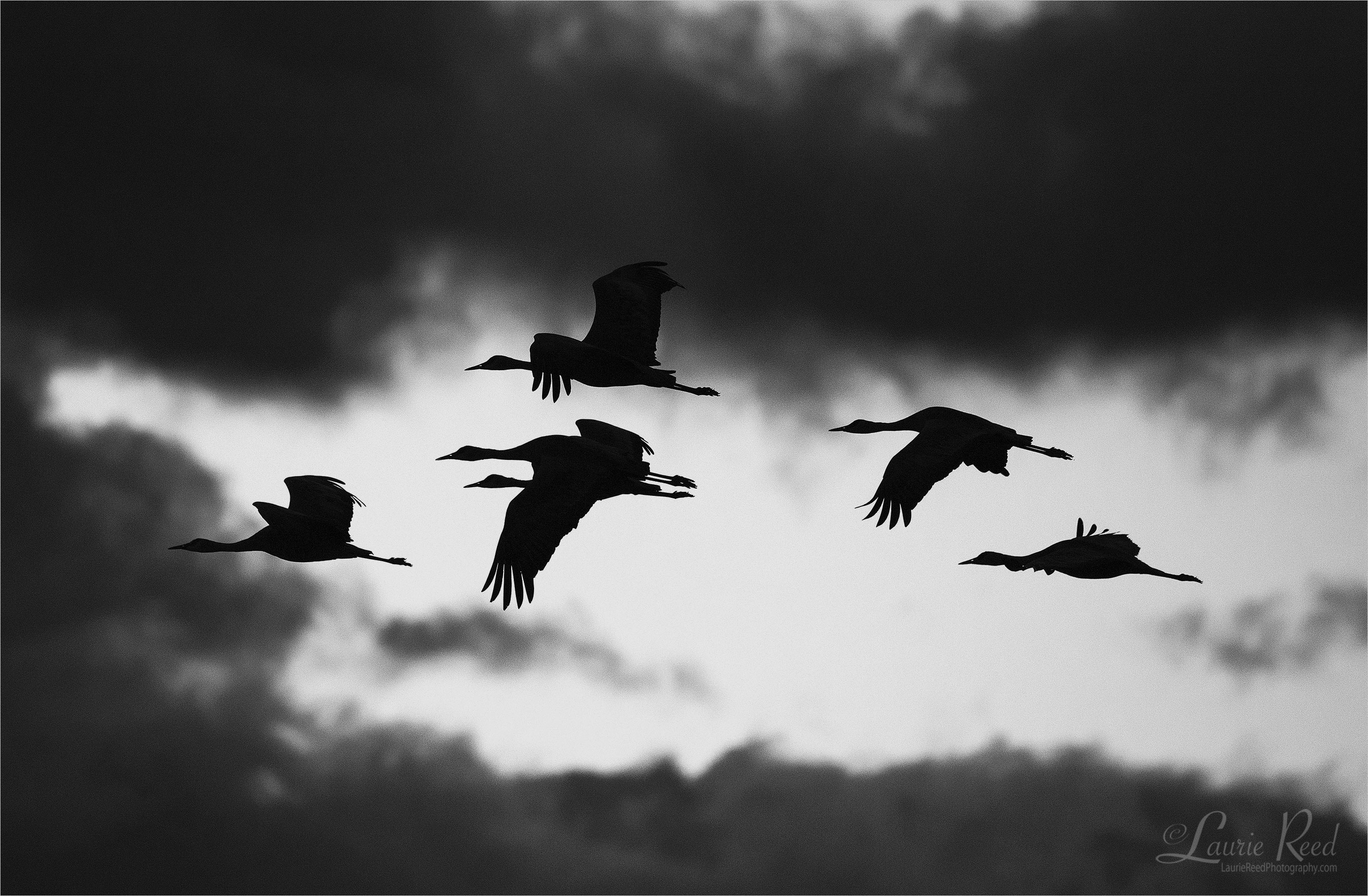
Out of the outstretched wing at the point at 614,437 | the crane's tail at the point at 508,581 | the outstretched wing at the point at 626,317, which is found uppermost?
the outstretched wing at the point at 626,317

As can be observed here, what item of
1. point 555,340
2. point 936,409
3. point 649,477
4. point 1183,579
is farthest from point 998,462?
point 555,340

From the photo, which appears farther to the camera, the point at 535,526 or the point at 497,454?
the point at 497,454

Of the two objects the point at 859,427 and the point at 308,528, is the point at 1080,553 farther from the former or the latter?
the point at 308,528

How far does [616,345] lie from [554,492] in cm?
476

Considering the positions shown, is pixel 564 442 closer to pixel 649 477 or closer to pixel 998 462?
pixel 649 477

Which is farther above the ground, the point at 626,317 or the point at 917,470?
the point at 626,317

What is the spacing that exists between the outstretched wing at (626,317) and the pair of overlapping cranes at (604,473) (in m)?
0.02

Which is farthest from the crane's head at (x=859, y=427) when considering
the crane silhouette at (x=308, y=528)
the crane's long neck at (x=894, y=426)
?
the crane silhouette at (x=308, y=528)

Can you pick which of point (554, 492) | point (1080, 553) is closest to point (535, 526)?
point (554, 492)

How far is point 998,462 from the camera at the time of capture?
27750mm

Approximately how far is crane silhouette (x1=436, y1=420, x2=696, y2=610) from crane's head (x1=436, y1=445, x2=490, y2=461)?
1841 millimetres

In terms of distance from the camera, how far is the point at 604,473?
2639 cm

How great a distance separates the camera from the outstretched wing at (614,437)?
29.2 meters

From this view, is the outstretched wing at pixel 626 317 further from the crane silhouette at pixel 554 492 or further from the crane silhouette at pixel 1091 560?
the crane silhouette at pixel 1091 560
